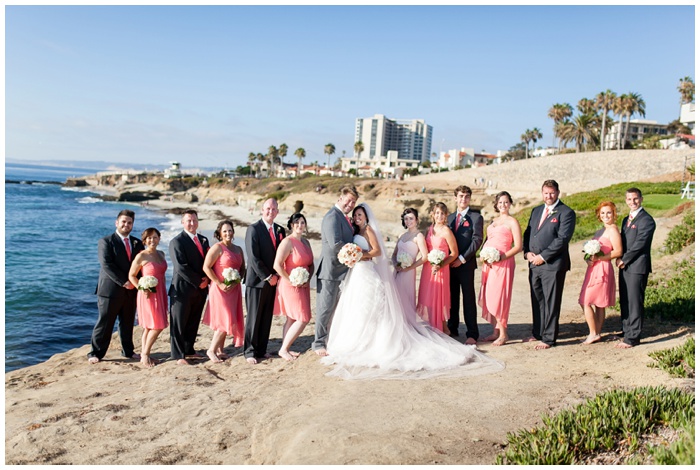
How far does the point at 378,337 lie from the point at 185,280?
2909 mm

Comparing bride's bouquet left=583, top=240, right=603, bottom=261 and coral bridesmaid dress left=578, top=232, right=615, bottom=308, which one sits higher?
bride's bouquet left=583, top=240, right=603, bottom=261

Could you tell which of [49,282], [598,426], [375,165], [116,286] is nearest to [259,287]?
[116,286]

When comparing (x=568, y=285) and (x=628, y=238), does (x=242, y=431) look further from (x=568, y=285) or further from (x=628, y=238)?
(x=568, y=285)

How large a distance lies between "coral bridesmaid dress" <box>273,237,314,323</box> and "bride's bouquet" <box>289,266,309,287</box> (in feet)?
0.58

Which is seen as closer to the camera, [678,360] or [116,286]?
[678,360]

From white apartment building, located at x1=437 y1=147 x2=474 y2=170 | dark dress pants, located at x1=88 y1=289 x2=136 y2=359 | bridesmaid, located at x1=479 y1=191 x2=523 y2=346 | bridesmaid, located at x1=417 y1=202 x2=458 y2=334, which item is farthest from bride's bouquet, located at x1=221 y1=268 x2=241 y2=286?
white apartment building, located at x1=437 y1=147 x2=474 y2=170

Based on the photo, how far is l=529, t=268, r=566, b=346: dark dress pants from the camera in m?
7.85

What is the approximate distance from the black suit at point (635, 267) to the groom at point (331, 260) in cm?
389

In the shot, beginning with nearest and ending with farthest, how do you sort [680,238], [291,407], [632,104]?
[291,407]
[680,238]
[632,104]

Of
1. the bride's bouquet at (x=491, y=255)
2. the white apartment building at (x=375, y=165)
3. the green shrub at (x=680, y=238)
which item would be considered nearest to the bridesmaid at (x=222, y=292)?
the bride's bouquet at (x=491, y=255)

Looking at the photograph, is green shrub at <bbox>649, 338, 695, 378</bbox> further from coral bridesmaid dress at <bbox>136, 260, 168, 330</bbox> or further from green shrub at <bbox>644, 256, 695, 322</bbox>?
coral bridesmaid dress at <bbox>136, 260, 168, 330</bbox>

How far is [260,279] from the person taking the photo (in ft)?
25.5

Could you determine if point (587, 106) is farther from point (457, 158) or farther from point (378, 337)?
point (378, 337)

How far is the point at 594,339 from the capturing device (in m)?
8.07
